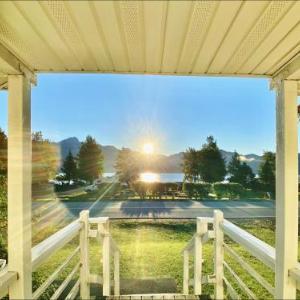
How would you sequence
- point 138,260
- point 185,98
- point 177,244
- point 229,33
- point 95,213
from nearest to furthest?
point 229,33 → point 138,260 → point 177,244 → point 95,213 → point 185,98

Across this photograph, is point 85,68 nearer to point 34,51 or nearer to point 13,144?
point 34,51

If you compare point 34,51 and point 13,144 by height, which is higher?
point 34,51

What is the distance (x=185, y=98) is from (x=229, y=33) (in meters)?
21.8

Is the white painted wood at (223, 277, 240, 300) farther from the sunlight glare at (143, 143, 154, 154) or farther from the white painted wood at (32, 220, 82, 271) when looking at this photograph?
the sunlight glare at (143, 143, 154, 154)

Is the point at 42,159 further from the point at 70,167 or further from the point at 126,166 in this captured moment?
the point at 126,166

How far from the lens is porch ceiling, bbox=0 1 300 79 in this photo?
1171 mm

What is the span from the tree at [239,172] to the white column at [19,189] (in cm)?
1825

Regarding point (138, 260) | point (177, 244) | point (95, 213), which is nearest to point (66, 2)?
point (138, 260)

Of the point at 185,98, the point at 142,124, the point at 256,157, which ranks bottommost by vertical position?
the point at 256,157

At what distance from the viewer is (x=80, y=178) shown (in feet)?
65.1

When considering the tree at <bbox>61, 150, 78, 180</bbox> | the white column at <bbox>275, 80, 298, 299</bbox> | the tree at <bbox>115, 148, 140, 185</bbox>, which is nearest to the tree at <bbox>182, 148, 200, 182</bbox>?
the tree at <bbox>115, 148, 140, 185</bbox>

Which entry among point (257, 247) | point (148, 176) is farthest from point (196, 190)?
point (257, 247)

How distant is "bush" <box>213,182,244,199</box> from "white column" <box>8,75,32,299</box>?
1692 centimetres

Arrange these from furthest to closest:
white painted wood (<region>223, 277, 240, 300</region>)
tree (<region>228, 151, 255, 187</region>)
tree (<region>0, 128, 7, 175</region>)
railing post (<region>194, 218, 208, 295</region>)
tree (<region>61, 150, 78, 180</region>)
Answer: tree (<region>61, 150, 78, 180</region>) < tree (<region>228, 151, 255, 187</region>) < tree (<region>0, 128, 7, 175</region>) < railing post (<region>194, 218, 208, 295</region>) < white painted wood (<region>223, 277, 240, 300</region>)
